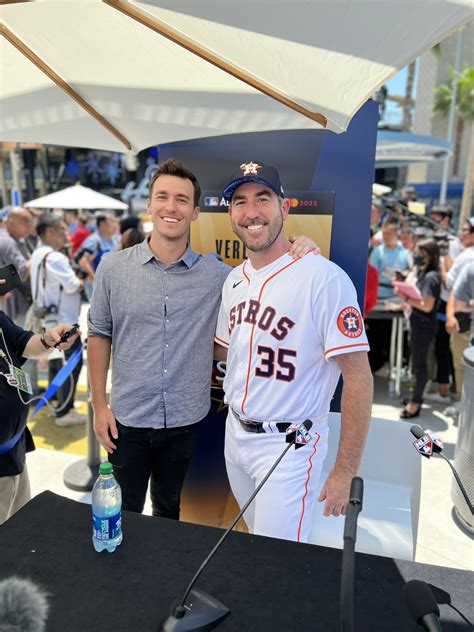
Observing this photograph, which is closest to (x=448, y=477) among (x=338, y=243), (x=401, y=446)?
(x=401, y=446)

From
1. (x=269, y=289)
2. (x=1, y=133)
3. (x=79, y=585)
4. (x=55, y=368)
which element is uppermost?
(x=1, y=133)

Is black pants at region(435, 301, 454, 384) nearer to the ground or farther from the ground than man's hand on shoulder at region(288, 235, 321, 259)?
nearer to the ground

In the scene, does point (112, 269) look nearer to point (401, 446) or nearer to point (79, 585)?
point (79, 585)

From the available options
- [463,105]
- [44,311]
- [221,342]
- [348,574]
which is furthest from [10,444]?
[463,105]

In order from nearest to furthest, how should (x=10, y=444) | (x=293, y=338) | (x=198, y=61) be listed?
(x=198, y=61) → (x=293, y=338) → (x=10, y=444)

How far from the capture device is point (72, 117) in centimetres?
264

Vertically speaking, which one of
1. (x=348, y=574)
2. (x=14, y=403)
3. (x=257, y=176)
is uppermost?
(x=257, y=176)

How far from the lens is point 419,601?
0.98 m

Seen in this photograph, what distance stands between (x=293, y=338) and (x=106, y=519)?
39.5 inches

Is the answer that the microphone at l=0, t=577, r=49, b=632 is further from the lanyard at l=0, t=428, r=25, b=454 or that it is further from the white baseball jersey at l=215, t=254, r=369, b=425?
the white baseball jersey at l=215, t=254, r=369, b=425

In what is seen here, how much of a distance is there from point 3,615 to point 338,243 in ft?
7.65

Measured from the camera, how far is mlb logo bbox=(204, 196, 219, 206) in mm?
3020

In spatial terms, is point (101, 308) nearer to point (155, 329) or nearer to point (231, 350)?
point (155, 329)

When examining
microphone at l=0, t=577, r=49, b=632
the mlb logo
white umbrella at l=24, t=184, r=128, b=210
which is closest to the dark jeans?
the mlb logo
